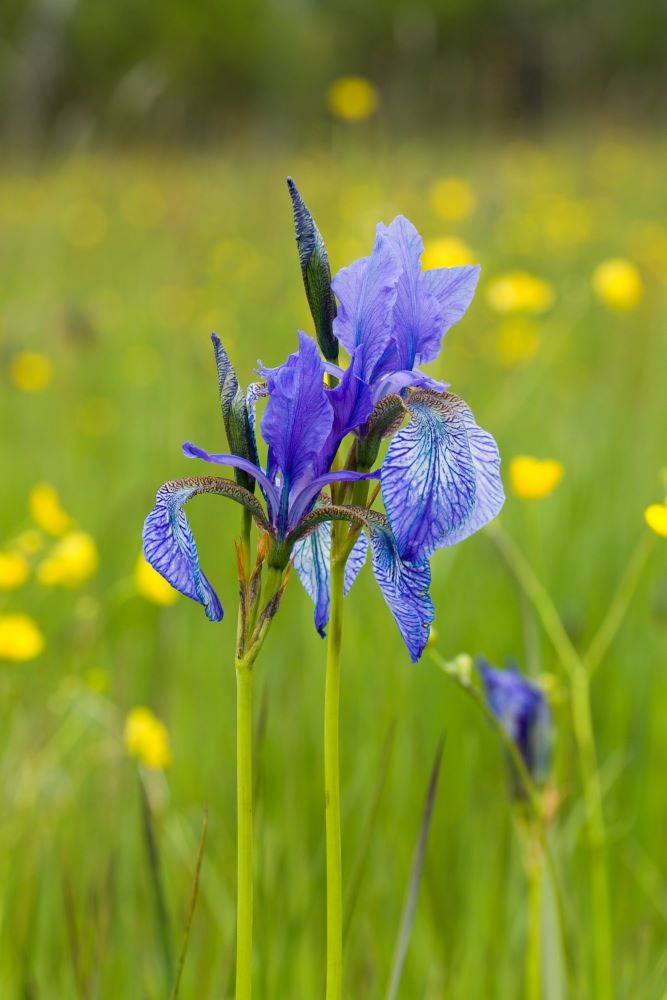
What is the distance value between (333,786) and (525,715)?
450 mm

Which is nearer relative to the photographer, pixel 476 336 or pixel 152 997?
pixel 152 997

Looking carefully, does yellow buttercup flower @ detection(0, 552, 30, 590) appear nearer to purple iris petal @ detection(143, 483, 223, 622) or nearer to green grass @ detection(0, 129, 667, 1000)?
green grass @ detection(0, 129, 667, 1000)

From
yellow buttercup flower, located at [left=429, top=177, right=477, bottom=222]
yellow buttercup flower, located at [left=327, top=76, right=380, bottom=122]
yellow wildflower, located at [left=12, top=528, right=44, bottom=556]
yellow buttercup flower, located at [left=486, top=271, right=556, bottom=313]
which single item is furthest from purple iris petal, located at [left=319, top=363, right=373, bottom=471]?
yellow buttercup flower, located at [left=327, top=76, right=380, bottom=122]

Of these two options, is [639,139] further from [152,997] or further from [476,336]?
[152,997]

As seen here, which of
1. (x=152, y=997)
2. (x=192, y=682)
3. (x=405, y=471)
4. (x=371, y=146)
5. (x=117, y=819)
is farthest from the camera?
(x=371, y=146)

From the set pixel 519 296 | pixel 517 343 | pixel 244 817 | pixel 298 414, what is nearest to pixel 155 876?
pixel 244 817

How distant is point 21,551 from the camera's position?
1.27 metres

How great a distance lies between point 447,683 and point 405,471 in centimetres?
102

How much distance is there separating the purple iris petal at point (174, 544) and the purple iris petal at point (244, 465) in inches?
0.8

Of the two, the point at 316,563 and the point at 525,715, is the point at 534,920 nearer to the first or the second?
the point at 525,715

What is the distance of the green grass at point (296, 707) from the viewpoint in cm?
100

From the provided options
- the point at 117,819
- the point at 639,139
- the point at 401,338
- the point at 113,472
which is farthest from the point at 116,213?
the point at 401,338

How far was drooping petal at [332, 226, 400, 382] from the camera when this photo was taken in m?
0.58

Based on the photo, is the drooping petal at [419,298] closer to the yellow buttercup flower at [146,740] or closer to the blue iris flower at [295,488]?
the blue iris flower at [295,488]
